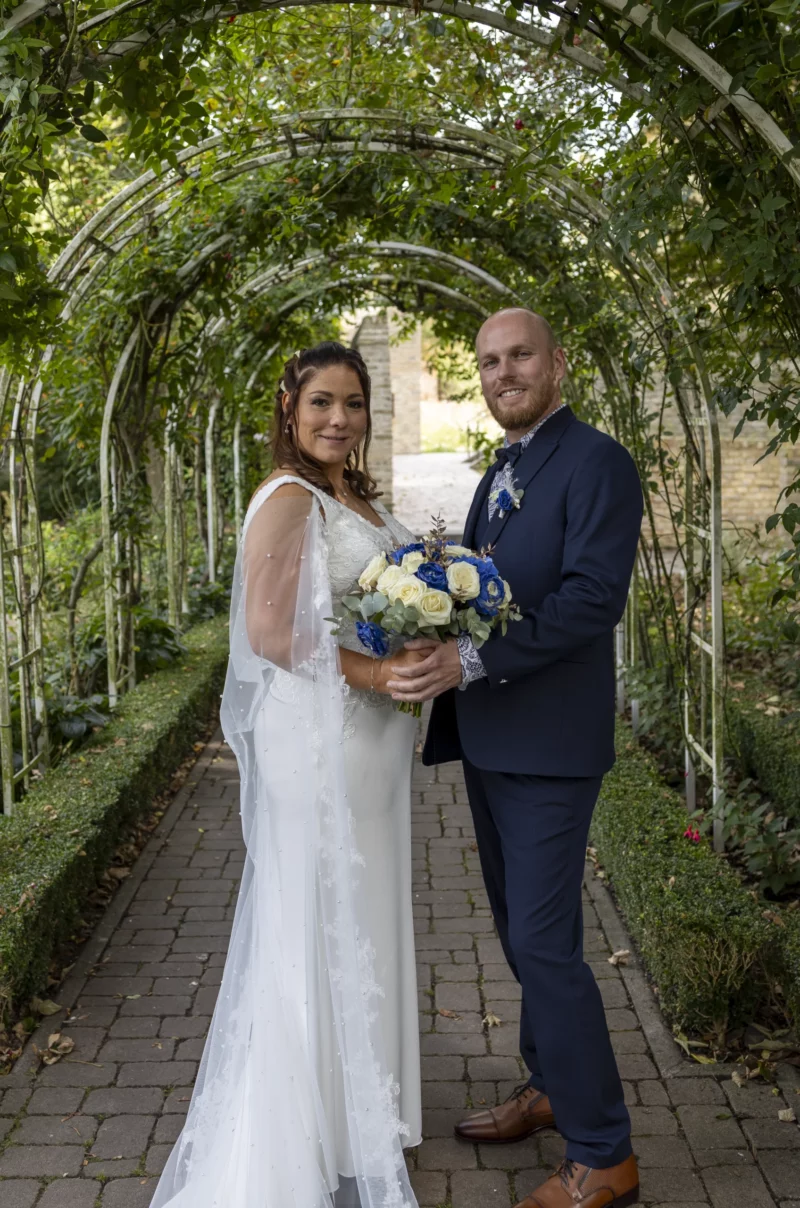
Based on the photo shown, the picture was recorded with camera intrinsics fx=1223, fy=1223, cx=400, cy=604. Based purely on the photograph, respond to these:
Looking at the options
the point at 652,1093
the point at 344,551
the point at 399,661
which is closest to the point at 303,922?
the point at 399,661

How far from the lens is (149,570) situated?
10.4 m

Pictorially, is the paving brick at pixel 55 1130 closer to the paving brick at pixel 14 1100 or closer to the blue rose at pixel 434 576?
the paving brick at pixel 14 1100

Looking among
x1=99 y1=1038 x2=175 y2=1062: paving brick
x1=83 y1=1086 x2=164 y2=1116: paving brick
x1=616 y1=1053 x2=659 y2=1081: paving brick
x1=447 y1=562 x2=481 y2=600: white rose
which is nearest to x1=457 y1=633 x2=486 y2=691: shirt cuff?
x1=447 y1=562 x2=481 y2=600: white rose

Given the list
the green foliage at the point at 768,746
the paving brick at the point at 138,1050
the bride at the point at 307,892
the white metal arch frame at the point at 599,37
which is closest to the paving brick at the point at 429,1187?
the bride at the point at 307,892

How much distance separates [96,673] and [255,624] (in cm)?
513

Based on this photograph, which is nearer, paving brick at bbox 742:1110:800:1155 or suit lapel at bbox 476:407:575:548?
suit lapel at bbox 476:407:575:548

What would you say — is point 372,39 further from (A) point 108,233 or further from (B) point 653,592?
(B) point 653,592

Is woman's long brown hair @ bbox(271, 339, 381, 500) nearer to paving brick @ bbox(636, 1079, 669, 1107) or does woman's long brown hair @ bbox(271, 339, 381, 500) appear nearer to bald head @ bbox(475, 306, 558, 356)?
bald head @ bbox(475, 306, 558, 356)

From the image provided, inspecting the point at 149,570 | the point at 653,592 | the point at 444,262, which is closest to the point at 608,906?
the point at 653,592

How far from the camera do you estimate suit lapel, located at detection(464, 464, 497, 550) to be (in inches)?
124

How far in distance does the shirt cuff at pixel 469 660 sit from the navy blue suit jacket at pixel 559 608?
0.05 feet

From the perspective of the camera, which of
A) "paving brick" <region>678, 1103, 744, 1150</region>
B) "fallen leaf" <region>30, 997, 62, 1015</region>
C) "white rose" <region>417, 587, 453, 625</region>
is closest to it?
"white rose" <region>417, 587, 453, 625</region>

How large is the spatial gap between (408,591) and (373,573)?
0.15 m

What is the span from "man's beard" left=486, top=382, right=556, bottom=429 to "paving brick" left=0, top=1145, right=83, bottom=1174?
2.17 meters
